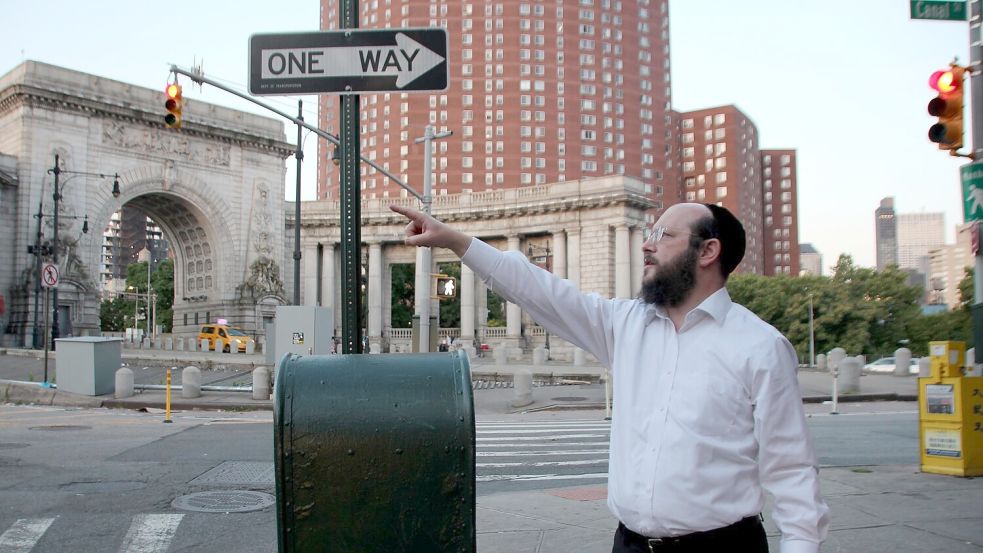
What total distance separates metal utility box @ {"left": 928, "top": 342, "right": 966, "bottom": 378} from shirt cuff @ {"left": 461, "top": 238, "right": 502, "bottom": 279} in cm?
819

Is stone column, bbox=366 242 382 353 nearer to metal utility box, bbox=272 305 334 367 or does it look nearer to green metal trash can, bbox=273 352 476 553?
metal utility box, bbox=272 305 334 367

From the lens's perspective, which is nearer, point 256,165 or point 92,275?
point 92,275

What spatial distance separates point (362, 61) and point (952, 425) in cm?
803

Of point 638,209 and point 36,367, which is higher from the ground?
point 638,209

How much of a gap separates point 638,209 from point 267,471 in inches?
2066

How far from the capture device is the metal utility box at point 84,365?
2294 cm

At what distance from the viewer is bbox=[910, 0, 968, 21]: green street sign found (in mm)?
9570

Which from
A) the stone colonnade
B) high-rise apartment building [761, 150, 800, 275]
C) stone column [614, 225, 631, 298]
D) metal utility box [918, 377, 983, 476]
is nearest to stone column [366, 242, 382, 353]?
the stone colonnade

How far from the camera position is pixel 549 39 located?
124m

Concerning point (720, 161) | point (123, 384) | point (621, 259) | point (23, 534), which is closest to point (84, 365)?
point (123, 384)

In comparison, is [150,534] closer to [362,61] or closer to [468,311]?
[362,61]

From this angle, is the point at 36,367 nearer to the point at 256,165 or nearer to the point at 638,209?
the point at 256,165

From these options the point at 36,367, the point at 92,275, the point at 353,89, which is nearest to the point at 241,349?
the point at 92,275

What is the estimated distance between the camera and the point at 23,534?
7.12 metres
